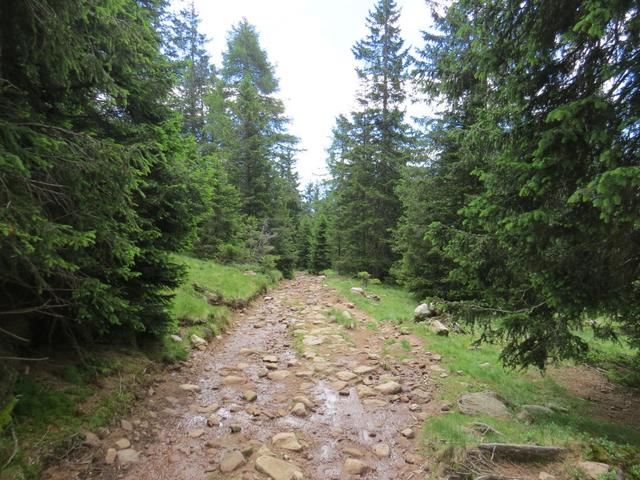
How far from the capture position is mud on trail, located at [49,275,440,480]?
3.97 metres

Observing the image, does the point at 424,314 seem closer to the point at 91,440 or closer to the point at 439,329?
the point at 439,329

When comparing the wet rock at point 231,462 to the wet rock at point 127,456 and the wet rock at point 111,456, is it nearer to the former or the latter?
the wet rock at point 127,456

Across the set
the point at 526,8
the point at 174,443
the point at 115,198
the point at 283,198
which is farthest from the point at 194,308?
the point at 283,198

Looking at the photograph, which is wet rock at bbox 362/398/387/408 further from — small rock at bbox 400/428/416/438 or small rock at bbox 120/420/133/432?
small rock at bbox 120/420/133/432

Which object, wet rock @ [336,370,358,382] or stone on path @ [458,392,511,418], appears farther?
wet rock @ [336,370,358,382]

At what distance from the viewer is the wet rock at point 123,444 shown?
414 centimetres

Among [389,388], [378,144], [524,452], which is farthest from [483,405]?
[378,144]

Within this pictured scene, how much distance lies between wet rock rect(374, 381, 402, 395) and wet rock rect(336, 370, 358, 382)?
62cm

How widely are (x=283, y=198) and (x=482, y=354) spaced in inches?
775

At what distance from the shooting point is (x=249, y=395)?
19.1ft

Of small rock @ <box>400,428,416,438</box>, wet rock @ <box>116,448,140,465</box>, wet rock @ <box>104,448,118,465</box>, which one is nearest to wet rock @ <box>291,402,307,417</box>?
small rock @ <box>400,428,416,438</box>

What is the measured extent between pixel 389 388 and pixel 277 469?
2882 millimetres

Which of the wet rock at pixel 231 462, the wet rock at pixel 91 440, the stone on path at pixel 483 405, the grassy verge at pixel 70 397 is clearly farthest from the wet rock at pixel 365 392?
the wet rock at pixel 91 440

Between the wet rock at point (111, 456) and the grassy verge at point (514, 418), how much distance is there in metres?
3.76
